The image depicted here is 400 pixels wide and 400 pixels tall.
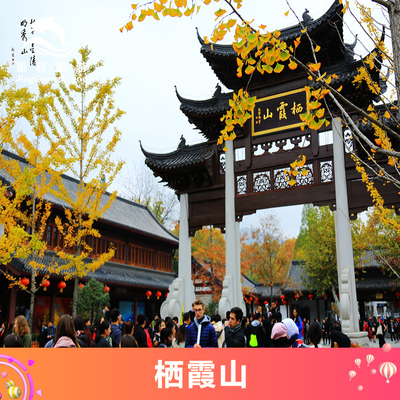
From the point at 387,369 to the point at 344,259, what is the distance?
789cm

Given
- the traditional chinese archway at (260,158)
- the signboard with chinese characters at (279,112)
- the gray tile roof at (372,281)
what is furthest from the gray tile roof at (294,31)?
the gray tile roof at (372,281)

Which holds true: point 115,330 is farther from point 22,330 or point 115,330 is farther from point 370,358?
point 370,358

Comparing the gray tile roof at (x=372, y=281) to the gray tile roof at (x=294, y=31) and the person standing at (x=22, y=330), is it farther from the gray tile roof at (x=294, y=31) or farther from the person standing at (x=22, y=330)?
the person standing at (x=22, y=330)

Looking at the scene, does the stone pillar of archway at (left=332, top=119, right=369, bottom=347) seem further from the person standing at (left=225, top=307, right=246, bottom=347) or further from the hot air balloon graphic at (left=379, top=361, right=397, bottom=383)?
the hot air balloon graphic at (left=379, top=361, right=397, bottom=383)

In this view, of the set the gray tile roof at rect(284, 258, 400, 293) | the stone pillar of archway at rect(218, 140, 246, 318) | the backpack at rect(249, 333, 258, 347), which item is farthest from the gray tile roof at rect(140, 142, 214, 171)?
the gray tile roof at rect(284, 258, 400, 293)

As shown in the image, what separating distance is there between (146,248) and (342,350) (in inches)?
831

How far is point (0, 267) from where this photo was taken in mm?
14203

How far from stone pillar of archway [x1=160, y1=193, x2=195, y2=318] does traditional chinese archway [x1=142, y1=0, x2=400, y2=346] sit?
0.04 m

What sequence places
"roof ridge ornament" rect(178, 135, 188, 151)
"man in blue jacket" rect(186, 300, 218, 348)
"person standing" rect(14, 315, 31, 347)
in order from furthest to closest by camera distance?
"roof ridge ornament" rect(178, 135, 188, 151) → "person standing" rect(14, 315, 31, 347) → "man in blue jacket" rect(186, 300, 218, 348)

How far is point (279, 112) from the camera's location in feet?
44.3

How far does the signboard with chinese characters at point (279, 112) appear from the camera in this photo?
13219 mm

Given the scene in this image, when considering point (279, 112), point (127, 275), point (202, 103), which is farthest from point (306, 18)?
point (127, 275)

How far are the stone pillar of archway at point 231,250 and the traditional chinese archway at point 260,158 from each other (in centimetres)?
3

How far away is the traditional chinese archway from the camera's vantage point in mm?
12289
